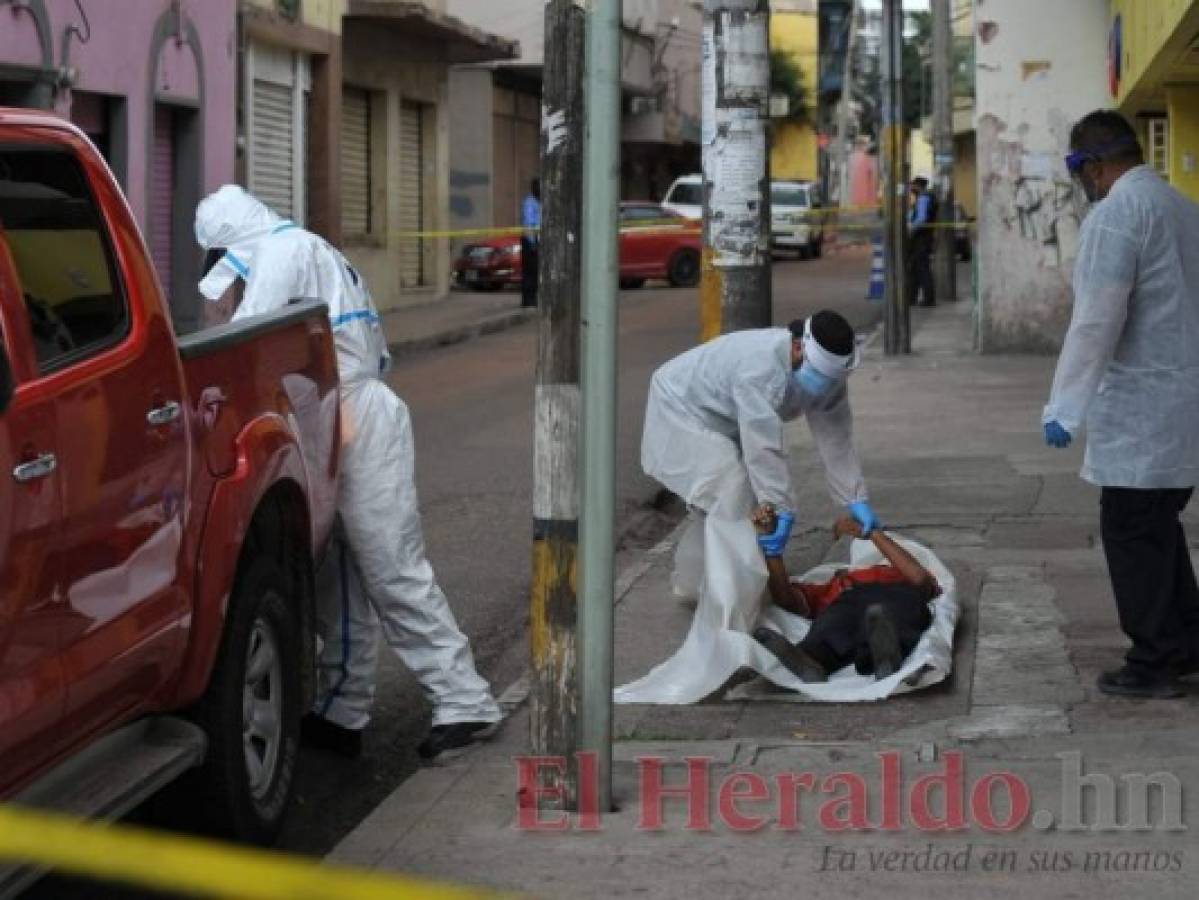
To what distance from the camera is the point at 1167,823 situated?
5.64 metres

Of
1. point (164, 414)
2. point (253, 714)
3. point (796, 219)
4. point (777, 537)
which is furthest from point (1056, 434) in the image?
point (796, 219)

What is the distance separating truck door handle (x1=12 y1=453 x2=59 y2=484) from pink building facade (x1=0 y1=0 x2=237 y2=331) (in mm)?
13872

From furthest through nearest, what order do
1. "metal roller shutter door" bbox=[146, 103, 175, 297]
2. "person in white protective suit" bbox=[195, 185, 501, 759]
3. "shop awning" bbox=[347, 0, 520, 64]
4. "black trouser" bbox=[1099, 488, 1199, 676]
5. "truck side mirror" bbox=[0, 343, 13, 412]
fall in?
"shop awning" bbox=[347, 0, 520, 64]
"metal roller shutter door" bbox=[146, 103, 175, 297]
"black trouser" bbox=[1099, 488, 1199, 676]
"person in white protective suit" bbox=[195, 185, 501, 759]
"truck side mirror" bbox=[0, 343, 13, 412]

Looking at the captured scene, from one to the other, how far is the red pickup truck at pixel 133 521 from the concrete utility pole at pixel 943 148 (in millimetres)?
27008

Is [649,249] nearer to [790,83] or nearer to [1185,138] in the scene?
[1185,138]

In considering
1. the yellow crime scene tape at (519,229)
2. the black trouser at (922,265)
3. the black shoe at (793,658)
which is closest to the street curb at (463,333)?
the yellow crime scene tape at (519,229)

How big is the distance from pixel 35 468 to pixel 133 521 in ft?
1.87

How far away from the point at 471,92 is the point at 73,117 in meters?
21.5

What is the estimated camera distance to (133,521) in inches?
199

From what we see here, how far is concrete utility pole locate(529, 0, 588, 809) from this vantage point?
5.89 m

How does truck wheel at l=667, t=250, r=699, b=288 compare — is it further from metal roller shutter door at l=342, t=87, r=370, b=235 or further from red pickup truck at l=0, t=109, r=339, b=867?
red pickup truck at l=0, t=109, r=339, b=867

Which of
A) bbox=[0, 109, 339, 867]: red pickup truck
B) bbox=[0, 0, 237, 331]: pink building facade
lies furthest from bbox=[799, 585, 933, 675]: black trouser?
bbox=[0, 0, 237, 331]: pink building facade

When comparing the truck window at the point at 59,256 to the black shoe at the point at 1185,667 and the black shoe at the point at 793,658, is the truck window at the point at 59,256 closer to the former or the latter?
the black shoe at the point at 793,658

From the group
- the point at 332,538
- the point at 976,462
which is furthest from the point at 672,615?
the point at 976,462
